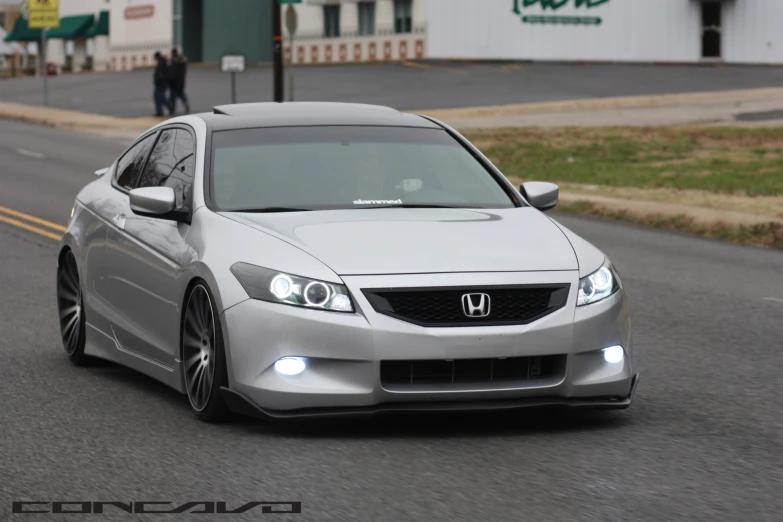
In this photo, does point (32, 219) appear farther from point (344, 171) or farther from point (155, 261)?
point (344, 171)

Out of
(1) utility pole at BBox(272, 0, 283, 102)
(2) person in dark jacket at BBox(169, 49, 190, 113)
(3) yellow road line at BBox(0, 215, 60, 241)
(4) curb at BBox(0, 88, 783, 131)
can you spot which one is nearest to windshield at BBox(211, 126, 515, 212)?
(3) yellow road line at BBox(0, 215, 60, 241)

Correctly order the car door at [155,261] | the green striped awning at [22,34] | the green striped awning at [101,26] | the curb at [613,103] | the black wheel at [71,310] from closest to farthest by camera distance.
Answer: the car door at [155,261], the black wheel at [71,310], the curb at [613,103], the green striped awning at [101,26], the green striped awning at [22,34]

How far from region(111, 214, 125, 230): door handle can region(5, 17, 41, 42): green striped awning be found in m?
86.3

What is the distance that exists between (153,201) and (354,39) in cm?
5789

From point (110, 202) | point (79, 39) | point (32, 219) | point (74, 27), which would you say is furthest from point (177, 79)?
point (79, 39)

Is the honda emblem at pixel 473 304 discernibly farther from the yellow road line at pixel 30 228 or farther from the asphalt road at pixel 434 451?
the yellow road line at pixel 30 228

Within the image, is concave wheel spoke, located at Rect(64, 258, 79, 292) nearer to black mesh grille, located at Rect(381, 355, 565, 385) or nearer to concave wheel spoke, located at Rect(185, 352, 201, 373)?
concave wheel spoke, located at Rect(185, 352, 201, 373)

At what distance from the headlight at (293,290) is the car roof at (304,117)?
1.64 meters

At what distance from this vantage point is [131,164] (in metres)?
8.78

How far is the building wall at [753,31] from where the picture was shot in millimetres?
63125

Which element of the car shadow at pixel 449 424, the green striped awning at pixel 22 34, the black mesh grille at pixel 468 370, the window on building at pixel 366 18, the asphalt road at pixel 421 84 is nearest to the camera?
the black mesh grille at pixel 468 370

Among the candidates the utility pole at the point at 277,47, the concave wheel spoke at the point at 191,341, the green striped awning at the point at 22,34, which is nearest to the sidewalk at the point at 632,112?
the utility pole at the point at 277,47

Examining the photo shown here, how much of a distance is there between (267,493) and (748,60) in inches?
2386

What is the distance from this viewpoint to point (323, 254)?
6520mm
